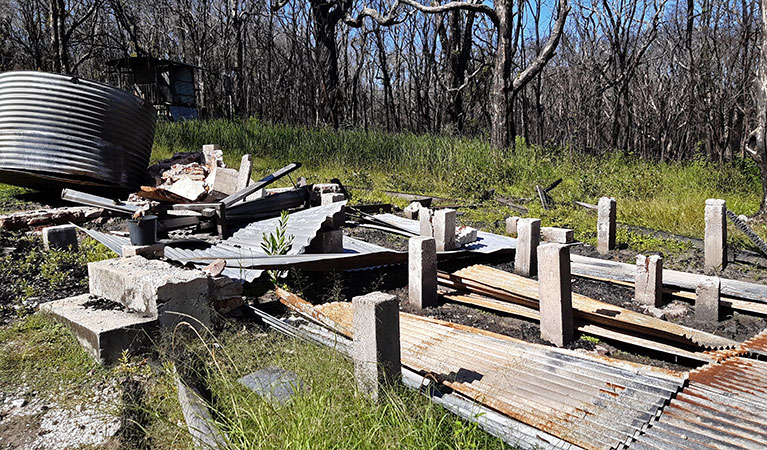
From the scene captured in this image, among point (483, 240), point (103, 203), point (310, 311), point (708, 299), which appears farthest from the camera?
point (483, 240)

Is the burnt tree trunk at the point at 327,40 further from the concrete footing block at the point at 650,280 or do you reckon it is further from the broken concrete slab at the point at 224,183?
the concrete footing block at the point at 650,280

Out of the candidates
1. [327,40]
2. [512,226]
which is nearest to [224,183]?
[512,226]

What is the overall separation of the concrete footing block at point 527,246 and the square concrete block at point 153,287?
2.91 metres

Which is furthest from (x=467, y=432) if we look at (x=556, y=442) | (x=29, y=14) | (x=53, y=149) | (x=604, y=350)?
(x=29, y=14)

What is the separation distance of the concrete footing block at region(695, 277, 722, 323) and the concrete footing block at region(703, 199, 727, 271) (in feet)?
3.96

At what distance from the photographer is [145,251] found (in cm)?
443

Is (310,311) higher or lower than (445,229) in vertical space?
lower

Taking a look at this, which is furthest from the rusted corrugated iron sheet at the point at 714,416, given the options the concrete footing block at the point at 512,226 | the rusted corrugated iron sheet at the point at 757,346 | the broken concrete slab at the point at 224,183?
the broken concrete slab at the point at 224,183

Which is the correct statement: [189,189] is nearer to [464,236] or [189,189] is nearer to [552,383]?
[464,236]

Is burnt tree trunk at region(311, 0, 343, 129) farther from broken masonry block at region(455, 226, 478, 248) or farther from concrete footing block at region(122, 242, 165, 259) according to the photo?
concrete footing block at region(122, 242, 165, 259)

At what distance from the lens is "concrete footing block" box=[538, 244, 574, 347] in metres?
3.37

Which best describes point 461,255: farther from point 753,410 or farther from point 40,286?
point 40,286

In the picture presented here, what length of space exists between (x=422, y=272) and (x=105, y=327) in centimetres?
228

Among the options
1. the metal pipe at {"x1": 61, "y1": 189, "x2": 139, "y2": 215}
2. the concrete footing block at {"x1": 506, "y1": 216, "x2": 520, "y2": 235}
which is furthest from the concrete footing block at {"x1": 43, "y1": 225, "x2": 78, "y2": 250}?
the concrete footing block at {"x1": 506, "y1": 216, "x2": 520, "y2": 235}
